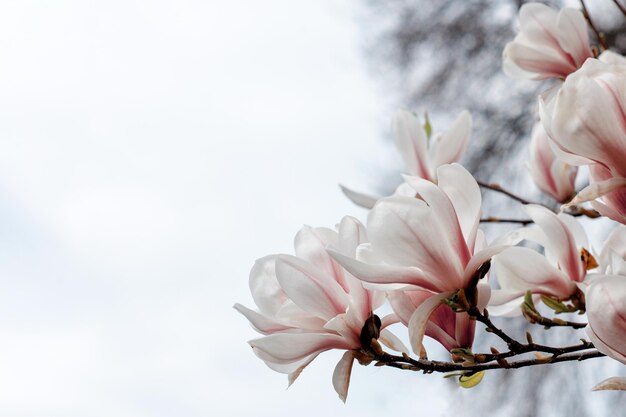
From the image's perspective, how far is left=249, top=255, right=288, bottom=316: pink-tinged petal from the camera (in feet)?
1.61

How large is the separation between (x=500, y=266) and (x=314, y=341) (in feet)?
0.52

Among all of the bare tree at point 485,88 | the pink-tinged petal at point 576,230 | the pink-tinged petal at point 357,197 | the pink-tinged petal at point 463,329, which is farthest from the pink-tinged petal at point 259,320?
the bare tree at point 485,88

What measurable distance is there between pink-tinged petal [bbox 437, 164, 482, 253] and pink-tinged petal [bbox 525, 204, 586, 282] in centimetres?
12

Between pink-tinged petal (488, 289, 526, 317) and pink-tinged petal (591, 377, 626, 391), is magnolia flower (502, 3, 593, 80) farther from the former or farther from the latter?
pink-tinged petal (591, 377, 626, 391)

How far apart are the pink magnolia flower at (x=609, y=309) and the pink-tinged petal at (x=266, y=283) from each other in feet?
0.60

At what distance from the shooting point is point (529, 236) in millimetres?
582

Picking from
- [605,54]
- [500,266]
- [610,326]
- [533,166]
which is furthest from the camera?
[533,166]

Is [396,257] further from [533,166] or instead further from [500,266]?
[533,166]

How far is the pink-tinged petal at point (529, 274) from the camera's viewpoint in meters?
0.54

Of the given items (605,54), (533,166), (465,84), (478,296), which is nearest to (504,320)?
(465,84)

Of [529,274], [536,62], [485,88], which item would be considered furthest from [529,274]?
[485,88]

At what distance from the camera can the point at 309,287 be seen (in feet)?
1.48

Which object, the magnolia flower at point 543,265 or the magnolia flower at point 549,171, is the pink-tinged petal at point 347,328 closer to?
the magnolia flower at point 543,265

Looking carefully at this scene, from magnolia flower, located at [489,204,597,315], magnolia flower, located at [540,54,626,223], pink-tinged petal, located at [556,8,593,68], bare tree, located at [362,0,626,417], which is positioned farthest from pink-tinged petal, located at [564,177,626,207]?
bare tree, located at [362,0,626,417]
